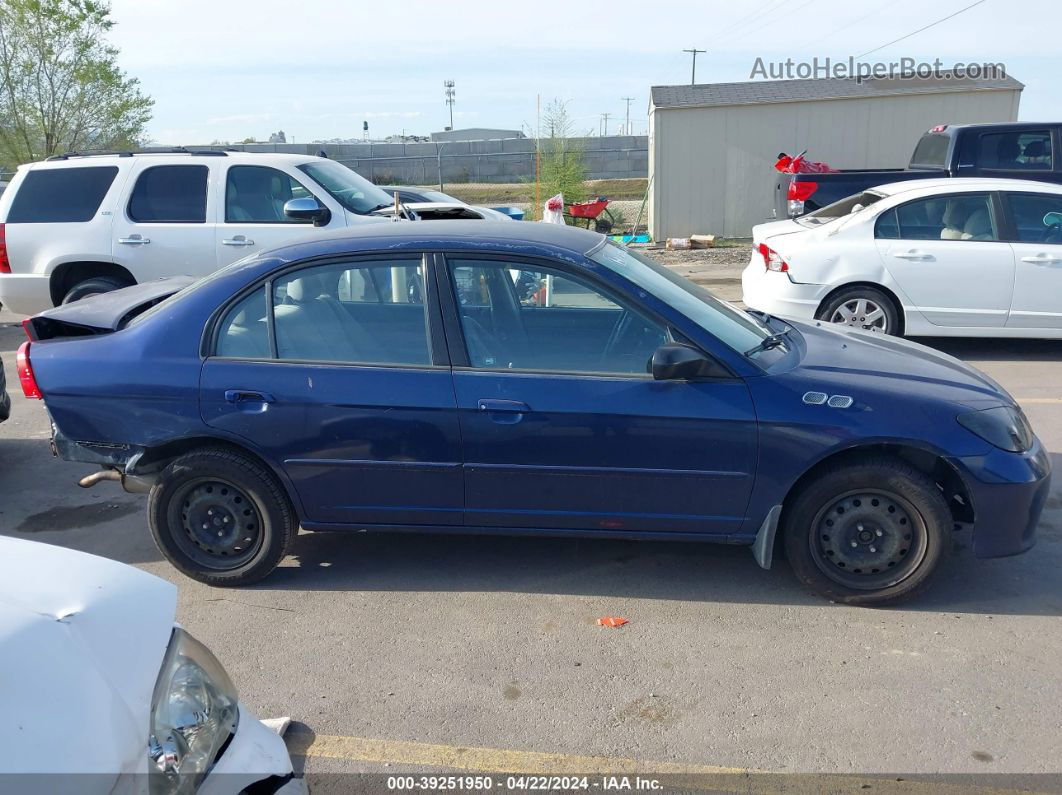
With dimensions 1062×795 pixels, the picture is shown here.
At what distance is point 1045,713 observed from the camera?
3311 mm

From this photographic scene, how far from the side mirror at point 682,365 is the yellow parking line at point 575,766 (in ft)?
5.10

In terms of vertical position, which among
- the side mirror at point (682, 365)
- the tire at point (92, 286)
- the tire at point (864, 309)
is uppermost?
the side mirror at point (682, 365)

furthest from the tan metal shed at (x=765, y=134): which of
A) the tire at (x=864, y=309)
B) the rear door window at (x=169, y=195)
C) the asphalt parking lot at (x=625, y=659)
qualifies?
the asphalt parking lot at (x=625, y=659)

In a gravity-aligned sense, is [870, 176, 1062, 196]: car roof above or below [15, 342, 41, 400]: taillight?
above

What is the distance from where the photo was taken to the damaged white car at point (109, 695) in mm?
1677

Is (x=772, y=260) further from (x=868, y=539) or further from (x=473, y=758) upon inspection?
(x=473, y=758)

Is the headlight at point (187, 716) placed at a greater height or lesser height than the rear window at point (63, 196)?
lesser

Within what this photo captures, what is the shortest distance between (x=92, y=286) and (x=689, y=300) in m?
6.62

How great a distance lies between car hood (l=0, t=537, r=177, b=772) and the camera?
1.67 m

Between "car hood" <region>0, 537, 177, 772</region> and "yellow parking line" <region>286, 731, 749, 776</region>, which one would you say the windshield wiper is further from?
"car hood" <region>0, 537, 177, 772</region>

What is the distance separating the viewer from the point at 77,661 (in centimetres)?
184

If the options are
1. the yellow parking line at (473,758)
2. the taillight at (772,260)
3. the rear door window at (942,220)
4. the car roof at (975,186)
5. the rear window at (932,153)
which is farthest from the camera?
the rear window at (932,153)

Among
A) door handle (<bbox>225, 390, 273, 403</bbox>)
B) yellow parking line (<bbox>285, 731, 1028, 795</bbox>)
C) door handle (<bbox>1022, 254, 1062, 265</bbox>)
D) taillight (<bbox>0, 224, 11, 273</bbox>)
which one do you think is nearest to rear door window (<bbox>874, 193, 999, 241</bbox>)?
door handle (<bbox>1022, 254, 1062, 265</bbox>)

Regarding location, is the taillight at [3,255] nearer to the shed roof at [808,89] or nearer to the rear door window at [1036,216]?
the rear door window at [1036,216]
